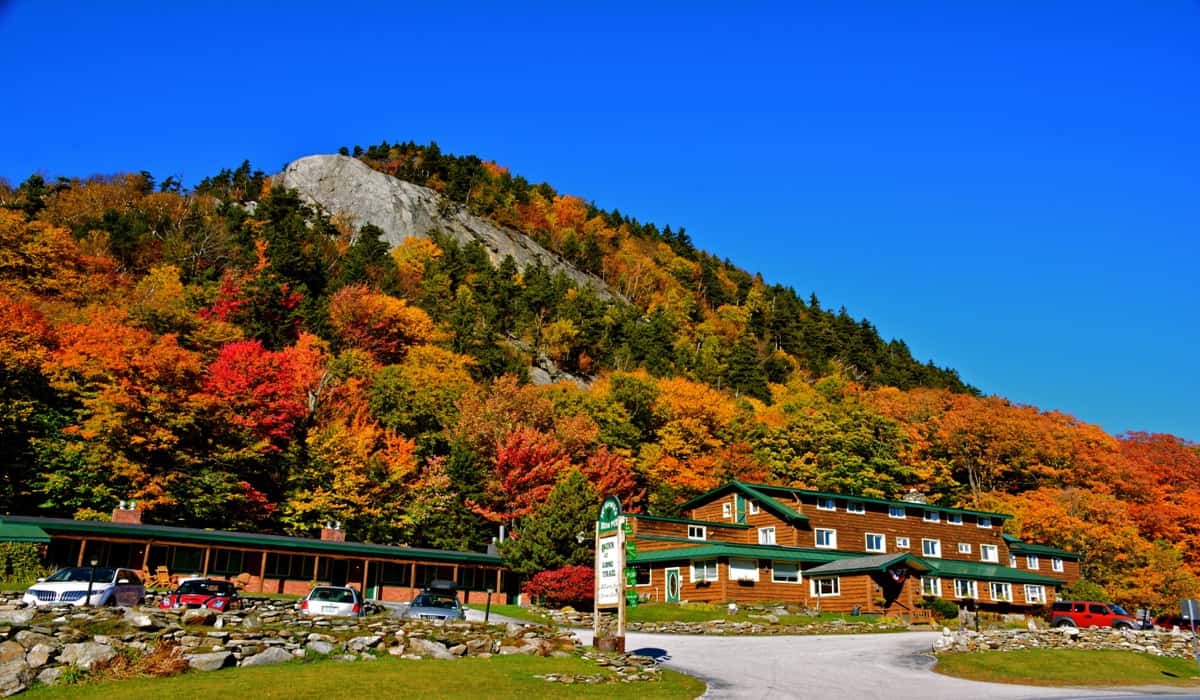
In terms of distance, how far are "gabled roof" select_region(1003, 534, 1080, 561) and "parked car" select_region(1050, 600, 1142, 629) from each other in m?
21.3

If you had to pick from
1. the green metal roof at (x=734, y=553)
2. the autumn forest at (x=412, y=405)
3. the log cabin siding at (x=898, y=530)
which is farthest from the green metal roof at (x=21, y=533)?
the log cabin siding at (x=898, y=530)

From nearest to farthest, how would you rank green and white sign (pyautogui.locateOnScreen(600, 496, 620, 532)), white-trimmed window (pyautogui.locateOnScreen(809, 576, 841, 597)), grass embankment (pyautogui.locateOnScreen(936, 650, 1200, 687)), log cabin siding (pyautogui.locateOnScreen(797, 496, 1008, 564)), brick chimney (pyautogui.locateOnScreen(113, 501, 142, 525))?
1. grass embankment (pyautogui.locateOnScreen(936, 650, 1200, 687))
2. green and white sign (pyautogui.locateOnScreen(600, 496, 620, 532))
3. brick chimney (pyautogui.locateOnScreen(113, 501, 142, 525))
4. white-trimmed window (pyautogui.locateOnScreen(809, 576, 841, 597))
5. log cabin siding (pyautogui.locateOnScreen(797, 496, 1008, 564))

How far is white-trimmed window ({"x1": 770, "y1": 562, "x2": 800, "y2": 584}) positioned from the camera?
Result: 175 ft

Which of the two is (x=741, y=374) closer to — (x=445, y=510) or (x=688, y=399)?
(x=688, y=399)

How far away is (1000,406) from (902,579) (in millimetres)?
46875

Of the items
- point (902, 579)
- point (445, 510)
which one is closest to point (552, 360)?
point (445, 510)

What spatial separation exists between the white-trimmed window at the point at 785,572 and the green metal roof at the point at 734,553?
1.71ft

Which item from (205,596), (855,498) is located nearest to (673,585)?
(855,498)

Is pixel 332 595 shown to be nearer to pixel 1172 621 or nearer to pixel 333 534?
pixel 333 534

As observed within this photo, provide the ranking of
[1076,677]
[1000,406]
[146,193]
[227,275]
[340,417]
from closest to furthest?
[1076,677], [340,417], [227,275], [1000,406], [146,193]

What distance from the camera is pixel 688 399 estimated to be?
252 feet

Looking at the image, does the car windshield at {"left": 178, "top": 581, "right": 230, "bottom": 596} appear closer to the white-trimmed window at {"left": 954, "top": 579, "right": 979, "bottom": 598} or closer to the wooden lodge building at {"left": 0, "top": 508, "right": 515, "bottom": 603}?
the wooden lodge building at {"left": 0, "top": 508, "right": 515, "bottom": 603}

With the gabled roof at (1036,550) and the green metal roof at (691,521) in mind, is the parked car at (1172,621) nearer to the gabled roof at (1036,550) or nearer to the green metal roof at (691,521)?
the gabled roof at (1036,550)

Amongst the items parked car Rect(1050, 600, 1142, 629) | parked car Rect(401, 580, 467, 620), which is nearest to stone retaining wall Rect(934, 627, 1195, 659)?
parked car Rect(1050, 600, 1142, 629)
